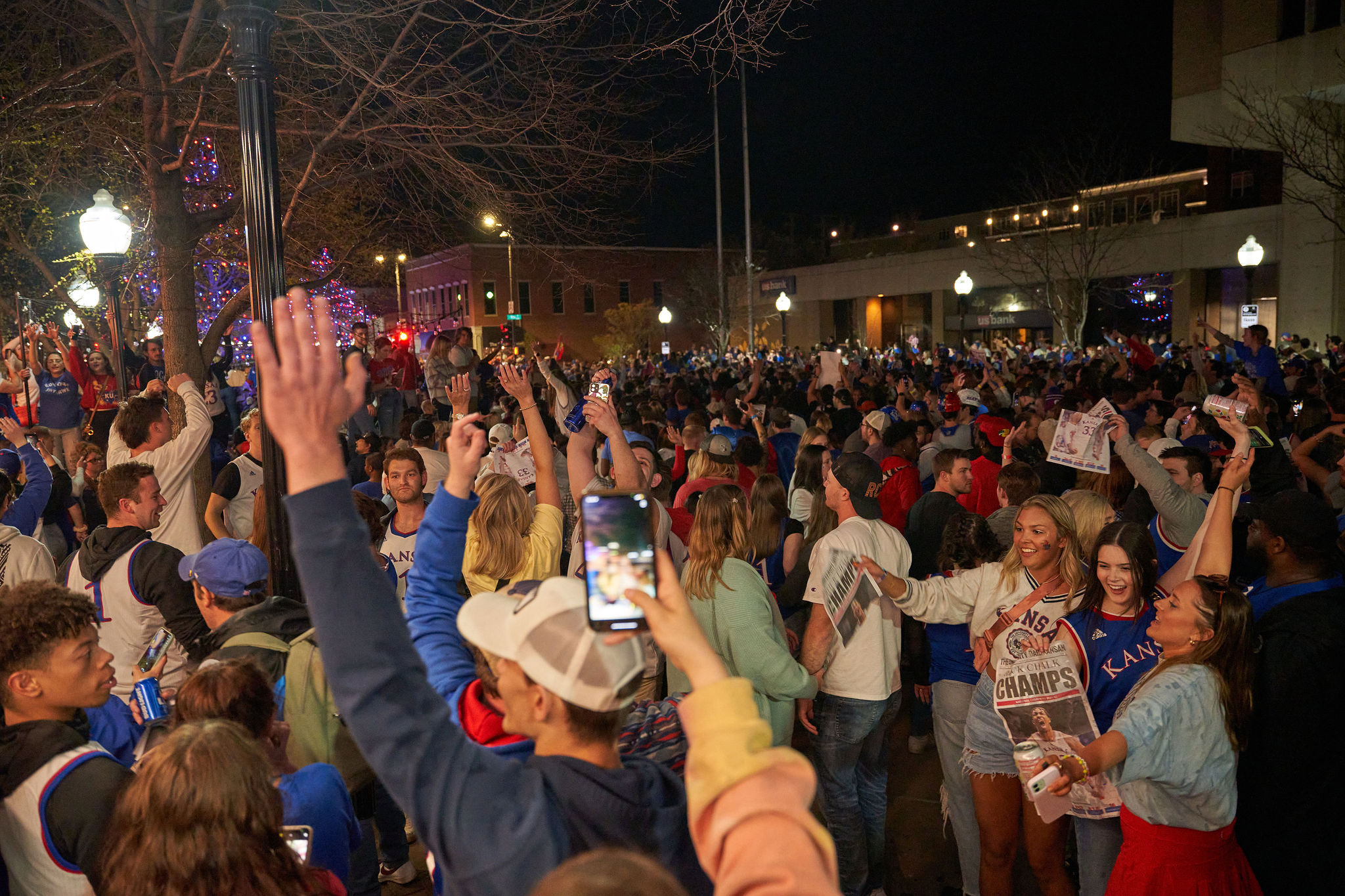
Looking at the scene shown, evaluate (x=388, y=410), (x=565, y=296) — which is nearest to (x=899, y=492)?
(x=388, y=410)

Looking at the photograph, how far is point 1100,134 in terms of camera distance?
3453cm

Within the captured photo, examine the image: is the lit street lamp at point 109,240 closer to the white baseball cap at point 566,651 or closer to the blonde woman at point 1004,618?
the blonde woman at point 1004,618

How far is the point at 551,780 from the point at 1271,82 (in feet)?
76.5

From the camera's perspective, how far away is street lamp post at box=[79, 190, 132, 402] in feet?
27.8

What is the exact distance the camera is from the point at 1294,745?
3.48 metres

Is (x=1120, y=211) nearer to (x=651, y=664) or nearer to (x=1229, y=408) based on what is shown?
(x=1229, y=408)

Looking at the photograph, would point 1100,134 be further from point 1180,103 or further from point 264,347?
point 264,347

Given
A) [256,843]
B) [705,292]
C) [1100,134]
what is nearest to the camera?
[256,843]

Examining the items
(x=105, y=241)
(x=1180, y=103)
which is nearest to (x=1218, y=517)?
(x=105, y=241)

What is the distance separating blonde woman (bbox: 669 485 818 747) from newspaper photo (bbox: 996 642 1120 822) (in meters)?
0.83

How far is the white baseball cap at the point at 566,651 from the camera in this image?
1.84 metres

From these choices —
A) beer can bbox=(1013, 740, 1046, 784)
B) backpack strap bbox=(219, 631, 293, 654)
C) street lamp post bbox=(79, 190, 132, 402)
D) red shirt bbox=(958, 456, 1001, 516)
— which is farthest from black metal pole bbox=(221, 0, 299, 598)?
street lamp post bbox=(79, 190, 132, 402)

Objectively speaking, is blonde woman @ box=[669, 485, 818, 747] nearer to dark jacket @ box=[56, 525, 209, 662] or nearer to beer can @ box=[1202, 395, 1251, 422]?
dark jacket @ box=[56, 525, 209, 662]

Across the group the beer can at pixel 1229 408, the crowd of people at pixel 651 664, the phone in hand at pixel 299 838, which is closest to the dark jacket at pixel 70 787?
the crowd of people at pixel 651 664
